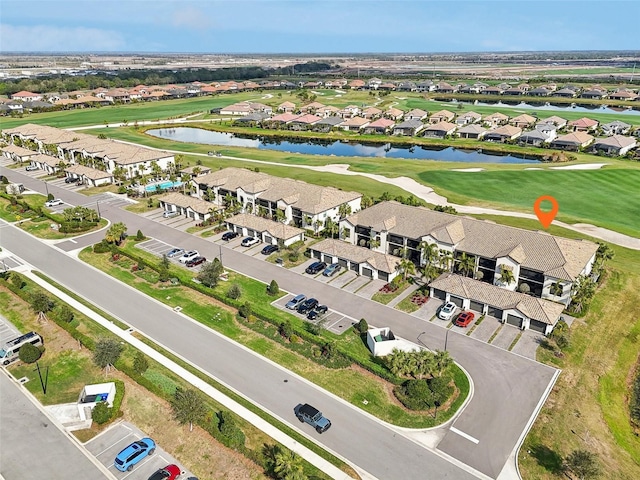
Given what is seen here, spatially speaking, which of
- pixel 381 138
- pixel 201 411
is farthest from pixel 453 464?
pixel 381 138

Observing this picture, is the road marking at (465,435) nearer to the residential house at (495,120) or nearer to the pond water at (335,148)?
the pond water at (335,148)

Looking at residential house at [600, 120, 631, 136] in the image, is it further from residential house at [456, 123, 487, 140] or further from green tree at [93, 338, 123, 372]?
green tree at [93, 338, 123, 372]

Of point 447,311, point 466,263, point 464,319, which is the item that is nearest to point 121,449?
point 447,311

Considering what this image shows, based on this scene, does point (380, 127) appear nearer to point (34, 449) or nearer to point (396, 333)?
point (396, 333)

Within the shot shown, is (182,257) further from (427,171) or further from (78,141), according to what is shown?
(78,141)

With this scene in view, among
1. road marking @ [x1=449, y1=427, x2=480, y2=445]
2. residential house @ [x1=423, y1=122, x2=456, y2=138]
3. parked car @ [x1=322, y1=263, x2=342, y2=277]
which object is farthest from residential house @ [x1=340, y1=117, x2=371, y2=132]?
road marking @ [x1=449, y1=427, x2=480, y2=445]
